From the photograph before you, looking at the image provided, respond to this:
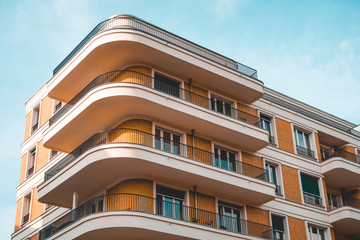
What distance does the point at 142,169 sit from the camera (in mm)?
21781

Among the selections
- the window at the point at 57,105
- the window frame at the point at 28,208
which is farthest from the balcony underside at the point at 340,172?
the window frame at the point at 28,208

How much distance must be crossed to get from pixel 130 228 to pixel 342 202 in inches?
629

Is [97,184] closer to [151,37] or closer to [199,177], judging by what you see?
[199,177]

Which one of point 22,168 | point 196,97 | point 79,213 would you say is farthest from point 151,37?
point 22,168

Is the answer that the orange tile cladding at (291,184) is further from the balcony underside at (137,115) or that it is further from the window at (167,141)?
the window at (167,141)

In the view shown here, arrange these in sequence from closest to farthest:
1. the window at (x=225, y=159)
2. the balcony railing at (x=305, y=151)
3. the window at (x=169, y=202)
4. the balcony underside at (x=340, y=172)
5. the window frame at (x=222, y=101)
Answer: the window at (x=169, y=202), the window at (x=225, y=159), the window frame at (x=222, y=101), the balcony underside at (x=340, y=172), the balcony railing at (x=305, y=151)

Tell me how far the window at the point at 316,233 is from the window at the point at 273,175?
2613 millimetres

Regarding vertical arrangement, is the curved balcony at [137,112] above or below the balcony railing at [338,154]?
below

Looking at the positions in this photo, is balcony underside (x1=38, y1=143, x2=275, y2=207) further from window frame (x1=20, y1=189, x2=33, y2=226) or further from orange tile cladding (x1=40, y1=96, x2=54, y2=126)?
orange tile cladding (x1=40, y1=96, x2=54, y2=126)

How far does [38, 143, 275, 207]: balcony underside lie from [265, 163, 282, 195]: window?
215 centimetres

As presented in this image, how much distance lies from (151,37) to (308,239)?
1270 cm

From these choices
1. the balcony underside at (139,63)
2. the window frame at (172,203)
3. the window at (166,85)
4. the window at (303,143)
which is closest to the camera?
the window frame at (172,203)

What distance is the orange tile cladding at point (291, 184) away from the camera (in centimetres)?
2758

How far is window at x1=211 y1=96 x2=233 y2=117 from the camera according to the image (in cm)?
2697
